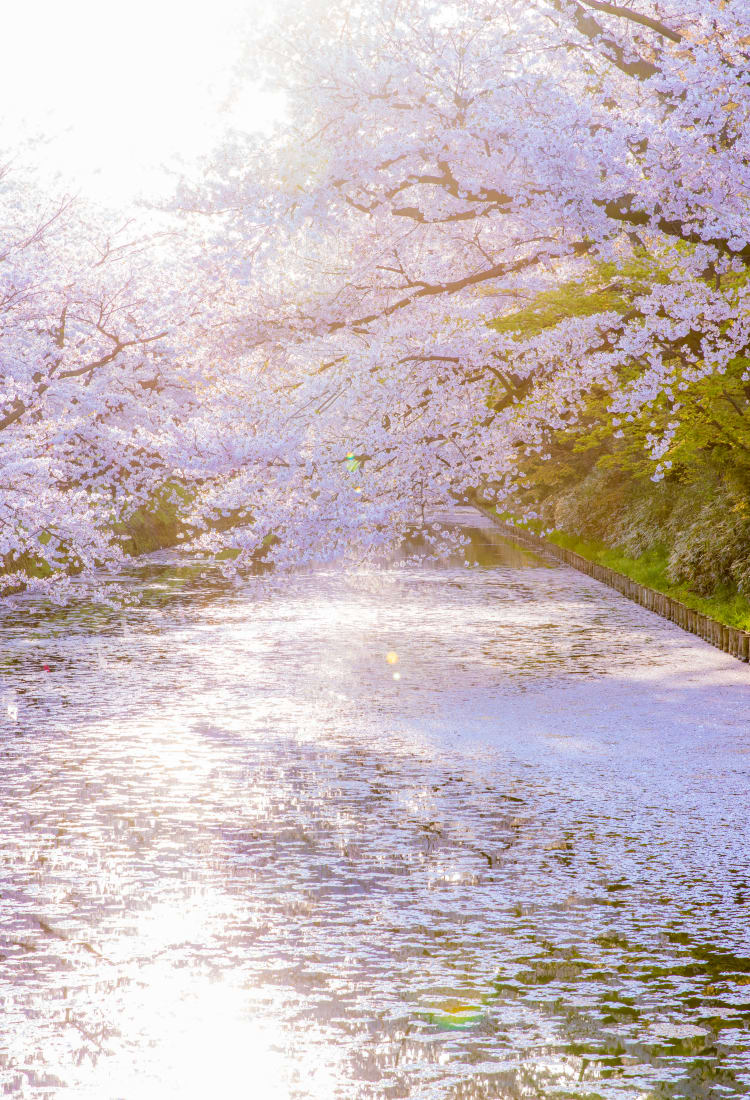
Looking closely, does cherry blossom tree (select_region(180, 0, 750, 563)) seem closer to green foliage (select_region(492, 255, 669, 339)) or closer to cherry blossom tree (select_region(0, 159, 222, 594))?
green foliage (select_region(492, 255, 669, 339))

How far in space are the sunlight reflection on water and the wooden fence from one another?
104 centimetres

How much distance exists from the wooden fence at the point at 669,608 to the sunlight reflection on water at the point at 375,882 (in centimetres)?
104

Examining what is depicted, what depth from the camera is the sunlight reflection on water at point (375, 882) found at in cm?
498

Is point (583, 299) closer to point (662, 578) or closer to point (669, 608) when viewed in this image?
point (662, 578)

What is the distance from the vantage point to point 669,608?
68.2ft

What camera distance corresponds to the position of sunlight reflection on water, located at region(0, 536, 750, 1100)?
16.4ft

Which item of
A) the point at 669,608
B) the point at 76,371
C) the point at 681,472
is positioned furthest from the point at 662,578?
the point at 76,371

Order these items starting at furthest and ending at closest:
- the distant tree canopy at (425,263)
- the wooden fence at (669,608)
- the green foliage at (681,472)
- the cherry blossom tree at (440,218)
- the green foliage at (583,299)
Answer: the green foliage at (583,299), the green foliage at (681,472), the wooden fence at (669,608), the distant tree canopy at (425,263), the cherry blossom tree at (440,218)

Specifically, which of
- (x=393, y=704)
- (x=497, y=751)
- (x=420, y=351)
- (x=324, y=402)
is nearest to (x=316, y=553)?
(x=324, y=402)

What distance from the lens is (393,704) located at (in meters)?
13.1

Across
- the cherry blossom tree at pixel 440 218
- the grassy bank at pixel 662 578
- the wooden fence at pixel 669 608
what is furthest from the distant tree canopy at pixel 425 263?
the grassy bank at pixel 662 578

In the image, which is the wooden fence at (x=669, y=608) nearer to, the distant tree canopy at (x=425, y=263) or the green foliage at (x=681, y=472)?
the green foliage at (x=681, y=472)

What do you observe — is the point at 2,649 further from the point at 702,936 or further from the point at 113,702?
the point at 702,936

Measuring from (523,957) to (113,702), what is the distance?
25.5 ft
